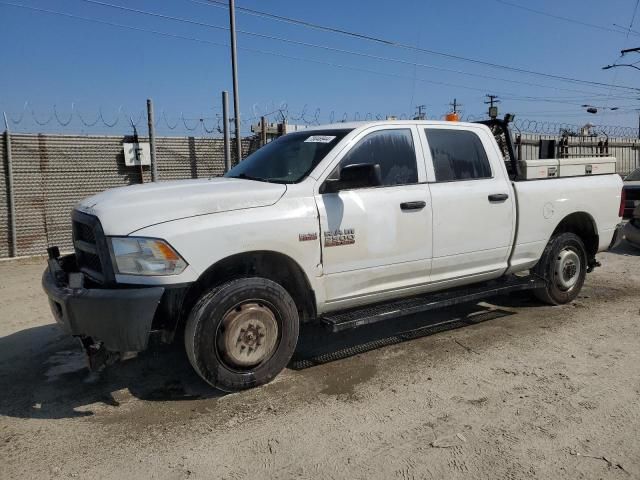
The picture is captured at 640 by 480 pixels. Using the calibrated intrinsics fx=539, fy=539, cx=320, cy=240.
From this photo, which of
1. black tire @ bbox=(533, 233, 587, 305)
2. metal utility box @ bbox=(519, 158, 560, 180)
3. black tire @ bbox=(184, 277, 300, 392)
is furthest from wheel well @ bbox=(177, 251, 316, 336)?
black tire @ bbox=(533, 233, 587, 305)

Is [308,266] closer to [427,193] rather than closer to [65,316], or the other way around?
[427,193]

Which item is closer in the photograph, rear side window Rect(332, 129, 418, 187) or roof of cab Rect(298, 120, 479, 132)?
rear side window Rect(332, 129, 418, 187)

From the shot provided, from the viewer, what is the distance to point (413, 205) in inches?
178

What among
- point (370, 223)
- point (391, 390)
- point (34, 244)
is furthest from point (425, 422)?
point (34, 244)

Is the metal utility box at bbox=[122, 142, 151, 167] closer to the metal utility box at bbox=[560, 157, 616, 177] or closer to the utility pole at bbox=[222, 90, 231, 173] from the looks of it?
the utility pole at bbox=[222, 90, 231, 173]

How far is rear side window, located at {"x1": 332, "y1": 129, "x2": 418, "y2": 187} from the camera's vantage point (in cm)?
445

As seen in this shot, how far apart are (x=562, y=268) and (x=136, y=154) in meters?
7.71

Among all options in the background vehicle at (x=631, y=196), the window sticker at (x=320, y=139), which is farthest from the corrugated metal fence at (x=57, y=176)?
the background vehicle at (x=631, y=196)

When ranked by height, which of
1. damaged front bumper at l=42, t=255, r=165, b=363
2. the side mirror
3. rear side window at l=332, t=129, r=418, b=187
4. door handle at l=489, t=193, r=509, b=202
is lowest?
damaged front bumper at l=42, t=255, r=165, b=363

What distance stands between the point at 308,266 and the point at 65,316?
170cm

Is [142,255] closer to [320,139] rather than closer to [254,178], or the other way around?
[254,178]

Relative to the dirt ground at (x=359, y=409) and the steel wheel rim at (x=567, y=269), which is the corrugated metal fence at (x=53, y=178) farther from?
the steel wheel rim at (x=567, y=269)

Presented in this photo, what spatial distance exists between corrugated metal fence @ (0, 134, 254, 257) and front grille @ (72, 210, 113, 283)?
615 centimetres

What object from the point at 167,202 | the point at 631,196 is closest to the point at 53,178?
the point at 167,202
